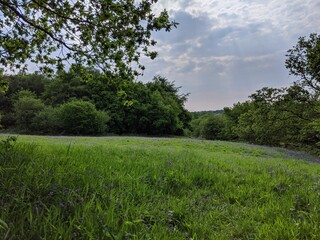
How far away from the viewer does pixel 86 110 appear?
34.9 m

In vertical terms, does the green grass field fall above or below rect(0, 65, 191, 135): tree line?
below

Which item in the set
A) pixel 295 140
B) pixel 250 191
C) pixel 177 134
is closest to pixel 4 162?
pixel 250 191

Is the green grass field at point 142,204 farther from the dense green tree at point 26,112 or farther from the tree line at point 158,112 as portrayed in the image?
the dense green tree at point 26,112

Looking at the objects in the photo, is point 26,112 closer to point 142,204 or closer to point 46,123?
point 46,123

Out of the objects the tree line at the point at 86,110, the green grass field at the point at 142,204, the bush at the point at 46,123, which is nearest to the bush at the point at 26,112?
the tree line at the point at 86,110

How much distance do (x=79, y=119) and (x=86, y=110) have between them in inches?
64.8

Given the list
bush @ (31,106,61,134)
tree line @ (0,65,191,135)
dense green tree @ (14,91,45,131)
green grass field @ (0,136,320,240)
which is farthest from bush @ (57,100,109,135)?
green grass field @ (0,136,320,240)

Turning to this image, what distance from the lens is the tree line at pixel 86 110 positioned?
35.3 metres

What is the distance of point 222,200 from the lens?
4.34 metres

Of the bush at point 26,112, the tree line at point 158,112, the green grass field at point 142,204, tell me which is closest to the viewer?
the green grass field at point 142,204

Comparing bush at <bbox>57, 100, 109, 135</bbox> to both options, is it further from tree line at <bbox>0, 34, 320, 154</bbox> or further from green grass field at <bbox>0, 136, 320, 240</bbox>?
green grass field at <bbox>0, 136, 320, 240</bbox>

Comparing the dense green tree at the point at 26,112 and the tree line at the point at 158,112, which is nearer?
the tree line at the point at 158,112

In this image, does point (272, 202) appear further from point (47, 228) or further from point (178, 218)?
point (47, 228)

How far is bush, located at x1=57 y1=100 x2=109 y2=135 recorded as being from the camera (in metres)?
34.5
